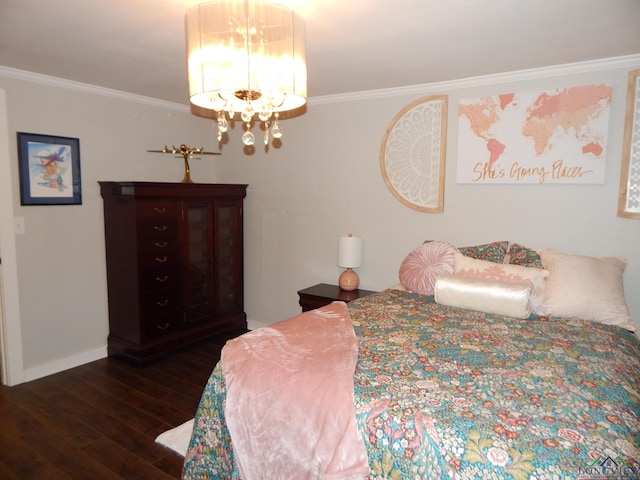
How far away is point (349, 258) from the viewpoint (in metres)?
3.61

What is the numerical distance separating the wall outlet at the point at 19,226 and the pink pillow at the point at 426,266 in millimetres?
2862

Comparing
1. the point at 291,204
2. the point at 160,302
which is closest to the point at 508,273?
the point at 291,204

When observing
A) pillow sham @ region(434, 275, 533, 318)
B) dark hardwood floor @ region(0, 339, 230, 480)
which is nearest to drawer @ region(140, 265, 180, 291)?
dark hardwood floor @ region(0, 339, 230, 480)

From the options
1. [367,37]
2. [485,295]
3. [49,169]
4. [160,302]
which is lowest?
[160,302]

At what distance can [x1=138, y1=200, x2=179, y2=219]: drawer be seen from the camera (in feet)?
11.4

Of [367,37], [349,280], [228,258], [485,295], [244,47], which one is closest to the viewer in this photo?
[244,47]

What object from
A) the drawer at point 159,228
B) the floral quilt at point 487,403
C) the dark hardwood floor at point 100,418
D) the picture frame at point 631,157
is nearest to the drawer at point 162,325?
the dark hardwood floor at point 100,418

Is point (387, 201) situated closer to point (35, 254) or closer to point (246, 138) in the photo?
point (246, 138)

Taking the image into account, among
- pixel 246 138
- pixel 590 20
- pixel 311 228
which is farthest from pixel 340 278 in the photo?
pixel 590 20

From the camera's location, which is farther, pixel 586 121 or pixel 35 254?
pixel 35 254

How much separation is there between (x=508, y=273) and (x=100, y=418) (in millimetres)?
2784

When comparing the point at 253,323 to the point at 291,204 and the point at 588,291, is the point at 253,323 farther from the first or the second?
the point at 588,291

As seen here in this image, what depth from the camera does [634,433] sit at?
1.39 m

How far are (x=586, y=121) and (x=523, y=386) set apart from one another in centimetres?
203
